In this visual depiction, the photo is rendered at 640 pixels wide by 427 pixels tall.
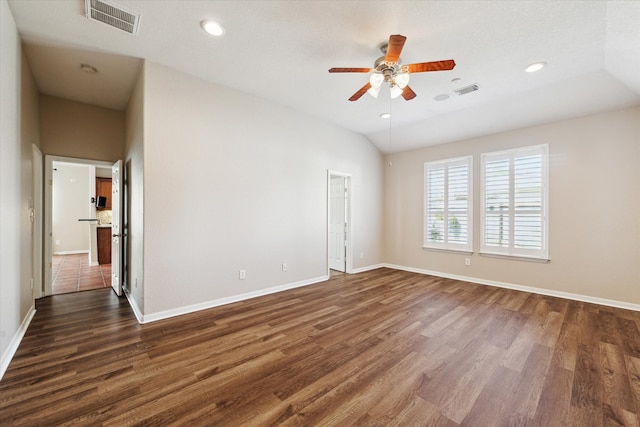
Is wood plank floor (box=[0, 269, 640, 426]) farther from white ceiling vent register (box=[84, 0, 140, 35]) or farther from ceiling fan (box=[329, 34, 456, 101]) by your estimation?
white ceiling vent register (box=[84, 0, 140, 35])

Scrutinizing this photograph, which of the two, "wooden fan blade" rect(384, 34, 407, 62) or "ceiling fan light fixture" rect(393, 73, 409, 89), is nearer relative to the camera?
"wooden fan blade" rect(384, 34, 407, 62)

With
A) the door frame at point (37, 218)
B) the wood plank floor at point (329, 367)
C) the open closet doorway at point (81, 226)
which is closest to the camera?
the wood plank floor at point (329, 367)

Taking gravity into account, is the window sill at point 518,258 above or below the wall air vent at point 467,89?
below

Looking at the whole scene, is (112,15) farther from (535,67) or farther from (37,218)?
(535,67)

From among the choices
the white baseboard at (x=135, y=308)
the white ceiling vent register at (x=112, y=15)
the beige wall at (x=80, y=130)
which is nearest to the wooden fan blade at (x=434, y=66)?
the white ceiling vent register at (x=112, y=15)

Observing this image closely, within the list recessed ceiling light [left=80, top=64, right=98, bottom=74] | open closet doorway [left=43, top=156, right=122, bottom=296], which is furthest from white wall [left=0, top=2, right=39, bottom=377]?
open closet doorway [left=43, top=156, right=122, bottom=296]

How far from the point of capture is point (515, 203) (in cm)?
464

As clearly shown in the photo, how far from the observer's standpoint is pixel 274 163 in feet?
14.2

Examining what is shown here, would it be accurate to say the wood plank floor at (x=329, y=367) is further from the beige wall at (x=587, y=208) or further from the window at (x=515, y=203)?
the window at (x=515, y=203)

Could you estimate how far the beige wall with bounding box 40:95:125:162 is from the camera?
3.98 metres

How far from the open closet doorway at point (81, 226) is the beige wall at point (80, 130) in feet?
3.86

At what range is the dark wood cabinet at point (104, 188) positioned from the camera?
7.77 m

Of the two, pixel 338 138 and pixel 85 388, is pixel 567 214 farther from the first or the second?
pixel 85 388

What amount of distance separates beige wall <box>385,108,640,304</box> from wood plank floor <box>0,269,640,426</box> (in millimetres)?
582
